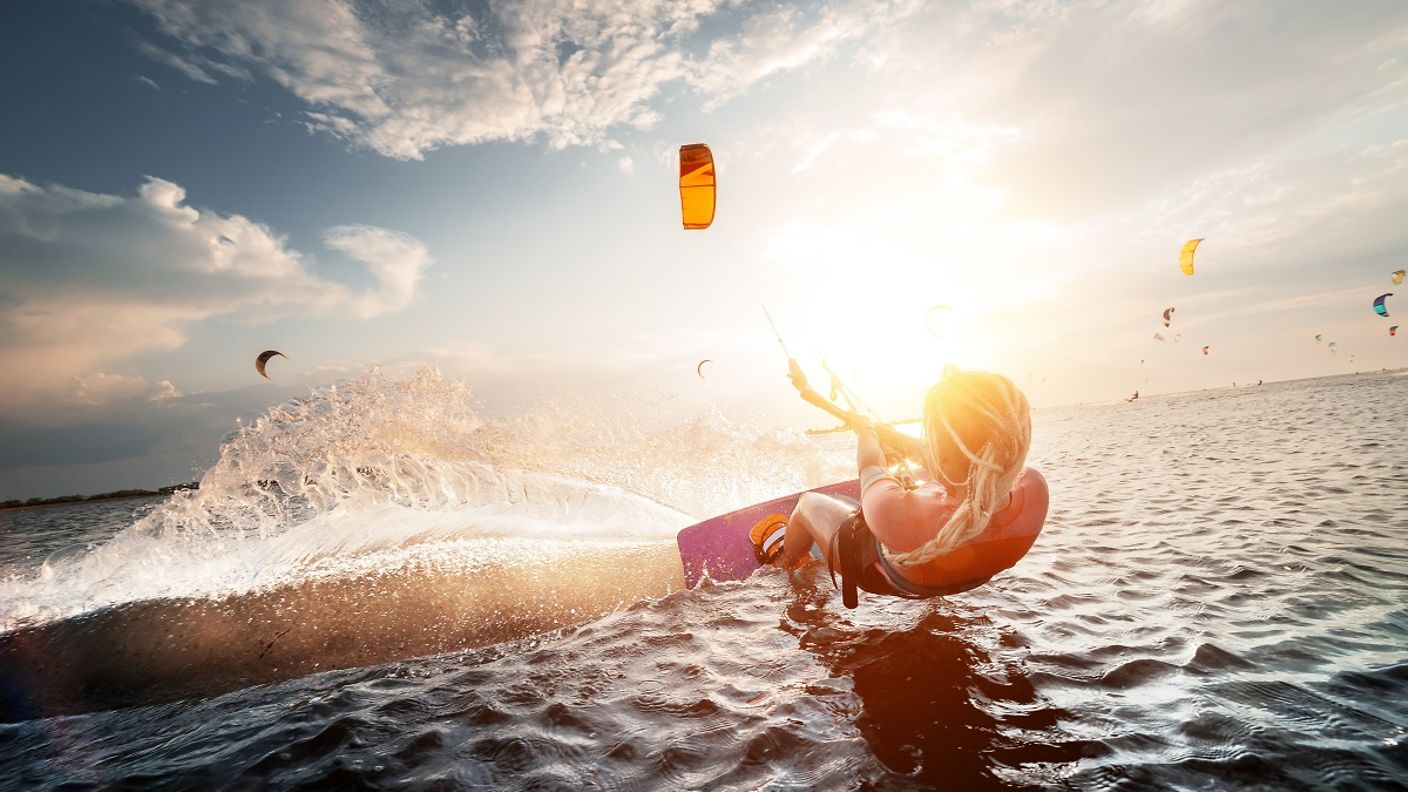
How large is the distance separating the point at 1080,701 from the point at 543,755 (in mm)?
3468

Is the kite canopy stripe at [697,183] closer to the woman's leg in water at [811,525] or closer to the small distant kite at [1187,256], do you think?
the woman's leg in water at [811,525]

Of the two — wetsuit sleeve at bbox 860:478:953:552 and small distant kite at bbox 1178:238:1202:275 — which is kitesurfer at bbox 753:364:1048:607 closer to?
wetsuit sleeve at bbox 860:478:953:552

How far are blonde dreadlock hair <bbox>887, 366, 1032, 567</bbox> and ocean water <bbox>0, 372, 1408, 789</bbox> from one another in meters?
1.27

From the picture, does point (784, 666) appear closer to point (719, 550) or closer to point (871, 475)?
point (871, 475)

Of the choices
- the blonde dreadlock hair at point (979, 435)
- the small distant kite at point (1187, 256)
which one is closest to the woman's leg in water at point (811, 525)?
the blonde dreadlock hair at point (979, 435)

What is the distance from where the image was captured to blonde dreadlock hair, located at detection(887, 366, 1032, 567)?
10.7ft

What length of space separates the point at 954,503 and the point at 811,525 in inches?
89.8

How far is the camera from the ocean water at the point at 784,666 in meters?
2.95

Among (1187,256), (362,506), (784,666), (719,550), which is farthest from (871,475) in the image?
(1187,256)

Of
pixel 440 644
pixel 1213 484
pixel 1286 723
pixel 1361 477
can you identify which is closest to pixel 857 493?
pixel 1286 723

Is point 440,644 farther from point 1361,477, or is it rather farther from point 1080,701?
point 1361,477

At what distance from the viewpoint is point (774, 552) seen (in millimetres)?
6867

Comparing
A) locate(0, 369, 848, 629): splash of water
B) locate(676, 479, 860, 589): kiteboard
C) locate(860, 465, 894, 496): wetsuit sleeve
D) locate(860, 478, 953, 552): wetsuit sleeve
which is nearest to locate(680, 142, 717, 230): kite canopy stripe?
locate(676, 479, 860, 589): kiteboard

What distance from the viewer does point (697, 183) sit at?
9.34m
